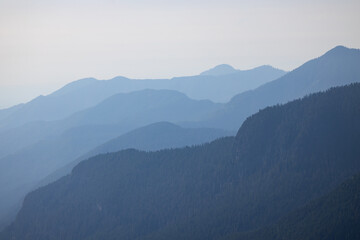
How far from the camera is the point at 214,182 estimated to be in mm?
164500

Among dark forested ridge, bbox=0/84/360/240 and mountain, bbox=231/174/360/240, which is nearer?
mountain, bbox=231/174/360/240

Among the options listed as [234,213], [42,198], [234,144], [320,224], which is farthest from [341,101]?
[42,198]

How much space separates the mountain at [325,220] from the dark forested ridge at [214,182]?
1390cm

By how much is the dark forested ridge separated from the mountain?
13.9 meters

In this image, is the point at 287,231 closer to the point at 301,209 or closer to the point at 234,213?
the point at 301,209

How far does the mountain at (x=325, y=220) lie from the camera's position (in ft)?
340

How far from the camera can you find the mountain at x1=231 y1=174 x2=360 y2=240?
103625 mm

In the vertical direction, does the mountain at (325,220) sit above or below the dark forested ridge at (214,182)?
below

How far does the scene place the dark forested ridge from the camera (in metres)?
139

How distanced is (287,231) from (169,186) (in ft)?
219

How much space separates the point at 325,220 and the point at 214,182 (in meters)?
59.7

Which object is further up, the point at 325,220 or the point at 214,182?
the point at 214,182

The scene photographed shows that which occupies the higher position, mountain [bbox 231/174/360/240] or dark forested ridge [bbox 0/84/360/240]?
dark forested ridge [bbox 0/84/360/240]

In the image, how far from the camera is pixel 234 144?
172375mm
